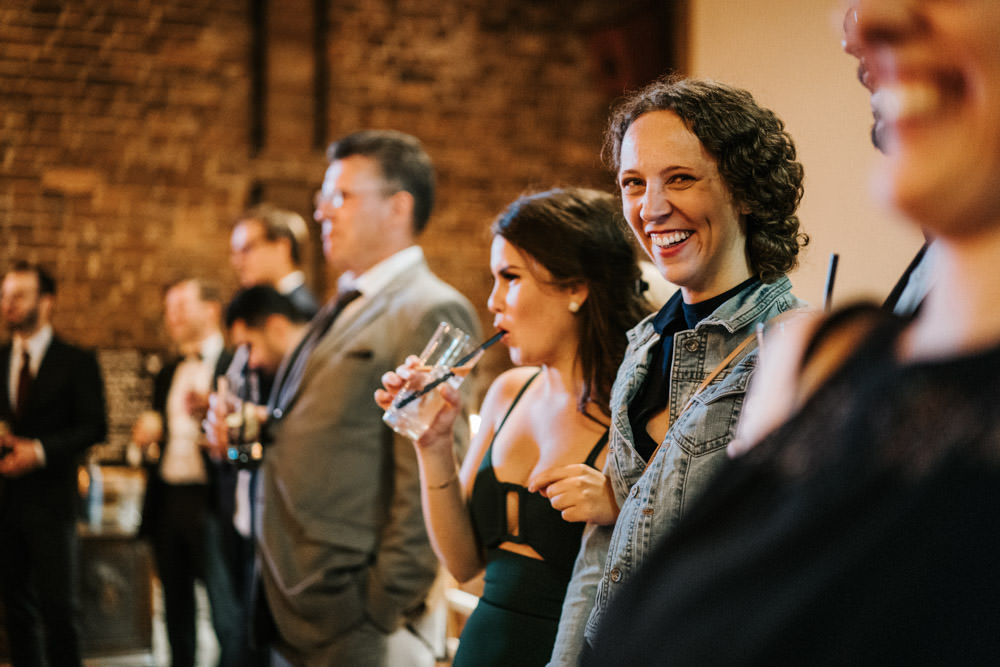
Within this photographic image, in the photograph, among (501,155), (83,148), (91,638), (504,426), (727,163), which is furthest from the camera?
(501,155)

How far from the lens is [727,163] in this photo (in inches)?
54.5

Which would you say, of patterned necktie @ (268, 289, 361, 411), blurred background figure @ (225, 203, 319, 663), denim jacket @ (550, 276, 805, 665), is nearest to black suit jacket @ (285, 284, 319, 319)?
blurred background figure @ (225, 203, 319, 663)

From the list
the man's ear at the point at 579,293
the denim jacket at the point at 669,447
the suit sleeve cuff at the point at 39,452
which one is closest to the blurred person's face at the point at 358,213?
the man's ear at the point at 579,293

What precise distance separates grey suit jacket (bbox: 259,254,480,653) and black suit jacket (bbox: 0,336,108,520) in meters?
2.10

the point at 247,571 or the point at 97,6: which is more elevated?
the point at 97,6

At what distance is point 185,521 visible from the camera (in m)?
4.22

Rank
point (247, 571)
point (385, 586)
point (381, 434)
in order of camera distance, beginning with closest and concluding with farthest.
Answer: point (385, 586) < point (381, 434) < point (247, 571)

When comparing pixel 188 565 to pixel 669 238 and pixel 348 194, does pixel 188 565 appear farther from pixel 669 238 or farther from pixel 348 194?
pixel 669 238

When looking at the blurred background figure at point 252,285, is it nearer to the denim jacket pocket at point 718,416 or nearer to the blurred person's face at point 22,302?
the blurred person's face at point 22,302

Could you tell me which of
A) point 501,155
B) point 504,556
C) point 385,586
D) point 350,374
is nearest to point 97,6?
point 501,155

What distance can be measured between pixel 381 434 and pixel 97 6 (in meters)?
4.24

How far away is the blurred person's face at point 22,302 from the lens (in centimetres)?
435

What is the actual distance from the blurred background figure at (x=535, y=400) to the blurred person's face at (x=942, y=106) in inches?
49.7

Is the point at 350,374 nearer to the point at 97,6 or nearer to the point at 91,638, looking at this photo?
the point at 91,638
